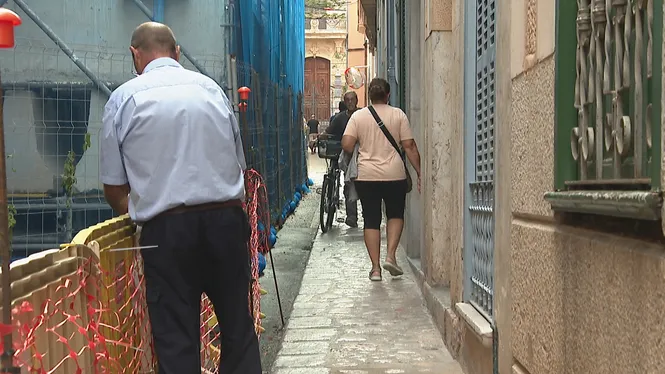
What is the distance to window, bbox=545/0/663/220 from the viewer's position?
6.33 ft

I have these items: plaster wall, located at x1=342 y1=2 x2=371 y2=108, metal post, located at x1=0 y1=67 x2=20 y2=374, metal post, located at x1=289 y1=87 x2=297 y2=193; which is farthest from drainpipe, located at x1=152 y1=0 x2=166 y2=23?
plaster wall, located at x1=342 y1=2 x2=371 y2=108

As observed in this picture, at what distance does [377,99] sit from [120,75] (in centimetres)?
227

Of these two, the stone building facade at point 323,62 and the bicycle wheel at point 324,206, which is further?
the stone building facade at point 323,62

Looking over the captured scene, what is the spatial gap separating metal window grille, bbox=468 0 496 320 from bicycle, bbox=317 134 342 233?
6481 mm

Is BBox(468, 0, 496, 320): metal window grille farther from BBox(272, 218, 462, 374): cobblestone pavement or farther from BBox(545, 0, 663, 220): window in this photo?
BBox(545, 0, 663, 220): window

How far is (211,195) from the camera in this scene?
129 inches

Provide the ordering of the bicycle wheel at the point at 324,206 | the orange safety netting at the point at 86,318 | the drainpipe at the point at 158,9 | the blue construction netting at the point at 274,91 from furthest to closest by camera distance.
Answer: the bicycle wheel at the point at 324,206
the blue construction netting at the point at 274,91
the drainpipe at the point at 158,9
the orange safety netting at the point at 86,318

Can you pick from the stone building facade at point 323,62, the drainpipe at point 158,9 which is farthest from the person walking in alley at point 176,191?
the stone building facade at point 323,62

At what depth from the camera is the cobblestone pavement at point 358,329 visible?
193 inches

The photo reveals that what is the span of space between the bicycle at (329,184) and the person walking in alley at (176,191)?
25.9 ft

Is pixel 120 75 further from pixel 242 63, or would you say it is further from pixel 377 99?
pixel 377 99

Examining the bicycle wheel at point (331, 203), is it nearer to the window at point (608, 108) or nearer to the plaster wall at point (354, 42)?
the window at point (608, 108)

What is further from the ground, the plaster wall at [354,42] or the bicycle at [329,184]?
the plaster wall at [354,42]

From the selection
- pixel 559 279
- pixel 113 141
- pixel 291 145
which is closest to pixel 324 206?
pixel 291 145
